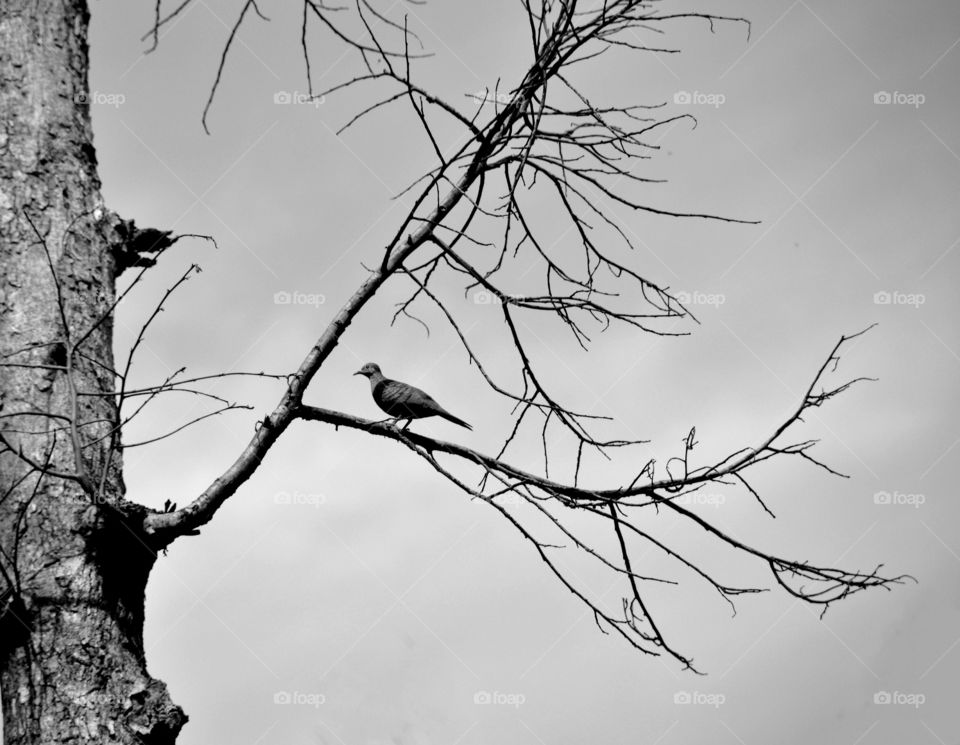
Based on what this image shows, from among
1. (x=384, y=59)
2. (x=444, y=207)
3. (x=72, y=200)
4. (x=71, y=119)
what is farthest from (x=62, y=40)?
(x=444, y=207)

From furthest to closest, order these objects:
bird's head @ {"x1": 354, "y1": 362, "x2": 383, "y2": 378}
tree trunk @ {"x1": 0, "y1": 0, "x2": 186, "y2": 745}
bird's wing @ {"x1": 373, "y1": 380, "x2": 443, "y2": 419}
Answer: bird's head @ {"x1": 354, "y1": 362, "x2": 383, "y2": 378} < bird's wing @ {"x1": 373, "y1": 380, "x2": 443, "y2": 419} < tree trunk @ {"x1": 0, "y1": 0, "x2": 186, "y2": 745}

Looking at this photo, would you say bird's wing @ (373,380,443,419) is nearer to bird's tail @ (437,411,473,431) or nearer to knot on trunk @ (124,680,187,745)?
bird's tail @ (437,411,473,431)

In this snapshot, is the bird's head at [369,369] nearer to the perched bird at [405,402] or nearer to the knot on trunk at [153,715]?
the perched bird at [405,402]

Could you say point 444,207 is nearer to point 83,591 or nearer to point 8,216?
point 8,216

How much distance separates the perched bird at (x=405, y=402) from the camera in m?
4.70

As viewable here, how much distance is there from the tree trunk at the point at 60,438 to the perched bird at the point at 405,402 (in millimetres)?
2022

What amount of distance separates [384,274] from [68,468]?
1183mm

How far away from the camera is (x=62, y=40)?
305 cm

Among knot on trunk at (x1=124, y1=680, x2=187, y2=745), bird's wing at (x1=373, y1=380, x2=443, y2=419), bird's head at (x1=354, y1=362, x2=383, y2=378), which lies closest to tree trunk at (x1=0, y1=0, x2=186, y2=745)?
knot on trunk at (x1=124, y1=680, x2=187, y2=745)

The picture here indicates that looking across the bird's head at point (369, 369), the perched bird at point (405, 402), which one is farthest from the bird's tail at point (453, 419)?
the bird's head at point (369, 369)

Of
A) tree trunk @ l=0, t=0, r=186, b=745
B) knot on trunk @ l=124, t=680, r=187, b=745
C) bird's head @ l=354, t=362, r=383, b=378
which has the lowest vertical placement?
knot on trunk @ l=124, t=680, r=187, b=745

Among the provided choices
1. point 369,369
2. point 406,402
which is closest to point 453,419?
point 406,402

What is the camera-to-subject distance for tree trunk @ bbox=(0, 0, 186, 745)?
231 cm

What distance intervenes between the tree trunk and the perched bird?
202cm
